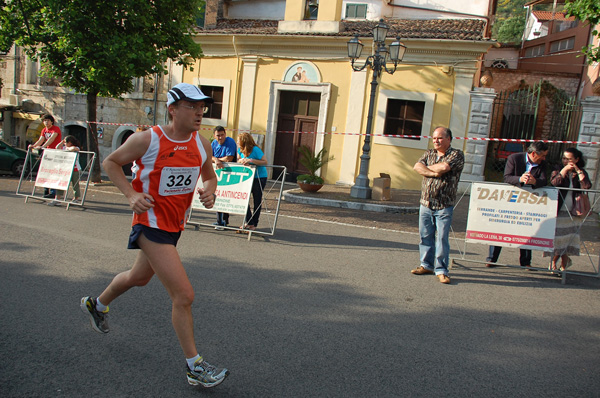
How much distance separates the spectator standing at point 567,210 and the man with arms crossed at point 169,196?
523 cm

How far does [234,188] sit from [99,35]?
7694mm

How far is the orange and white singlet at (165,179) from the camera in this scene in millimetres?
3246

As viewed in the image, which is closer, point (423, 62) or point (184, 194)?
point (184, 194)

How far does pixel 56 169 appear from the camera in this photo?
10344mm

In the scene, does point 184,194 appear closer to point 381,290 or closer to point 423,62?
point 381,290

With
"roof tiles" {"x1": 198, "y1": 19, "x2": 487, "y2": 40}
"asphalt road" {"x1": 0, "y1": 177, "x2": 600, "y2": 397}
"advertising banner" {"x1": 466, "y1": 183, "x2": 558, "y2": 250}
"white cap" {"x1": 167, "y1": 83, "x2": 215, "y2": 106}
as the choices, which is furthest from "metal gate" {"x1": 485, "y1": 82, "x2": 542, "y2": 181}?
"white cap" {"x1": 167, "y1": 83, "x2": 215, "y2": 106}

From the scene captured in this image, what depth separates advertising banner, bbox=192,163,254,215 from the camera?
8201 millimetres

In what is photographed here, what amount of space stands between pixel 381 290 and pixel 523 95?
1388 cm

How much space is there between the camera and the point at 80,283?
505 cm

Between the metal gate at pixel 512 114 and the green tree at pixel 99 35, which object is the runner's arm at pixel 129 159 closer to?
the green tree at pixel 99 35

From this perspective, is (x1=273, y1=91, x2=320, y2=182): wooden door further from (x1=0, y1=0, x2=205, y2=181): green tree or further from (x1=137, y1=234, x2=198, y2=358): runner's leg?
(x1=137, y1=234, x2=198, y2=358): runner's leg

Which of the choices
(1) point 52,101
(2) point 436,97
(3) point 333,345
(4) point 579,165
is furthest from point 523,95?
(1) point 52,101

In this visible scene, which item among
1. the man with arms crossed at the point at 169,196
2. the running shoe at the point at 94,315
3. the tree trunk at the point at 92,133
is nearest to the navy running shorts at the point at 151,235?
the man with arms crossed at the point at 169,196

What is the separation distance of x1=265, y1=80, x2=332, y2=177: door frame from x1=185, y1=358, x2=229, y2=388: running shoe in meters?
16.0
